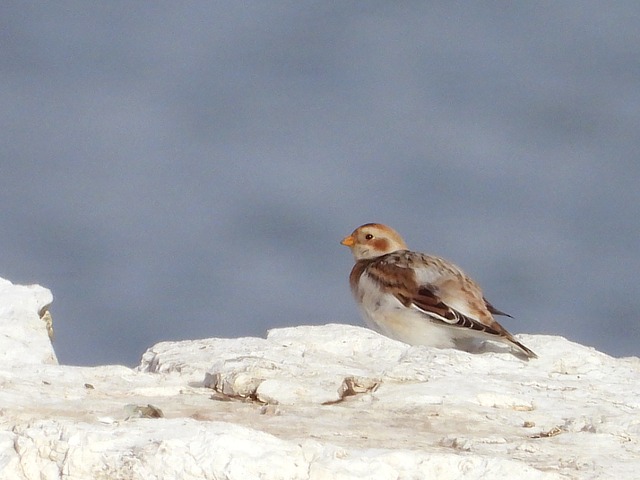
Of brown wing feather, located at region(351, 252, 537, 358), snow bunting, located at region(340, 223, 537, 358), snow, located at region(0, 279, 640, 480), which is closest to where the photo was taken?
snow, located at region(0, 279, 640, 480)

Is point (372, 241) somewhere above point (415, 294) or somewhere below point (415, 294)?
above

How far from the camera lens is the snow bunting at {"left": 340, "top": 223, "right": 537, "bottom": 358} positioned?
794 cm

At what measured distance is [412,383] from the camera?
505 cm

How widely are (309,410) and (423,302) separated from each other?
3.72 metres

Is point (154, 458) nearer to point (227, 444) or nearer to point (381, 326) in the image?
point (227, 444)

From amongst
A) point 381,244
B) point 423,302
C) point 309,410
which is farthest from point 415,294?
point 309,410

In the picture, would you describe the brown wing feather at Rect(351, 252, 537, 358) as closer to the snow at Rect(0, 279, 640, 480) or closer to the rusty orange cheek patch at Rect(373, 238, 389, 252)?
the rusty orange cheek patch at Rect(373, 238, 389, 252)

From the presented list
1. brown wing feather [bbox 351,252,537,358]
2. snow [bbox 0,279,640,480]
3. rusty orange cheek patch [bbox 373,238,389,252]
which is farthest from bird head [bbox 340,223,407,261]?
snow [bbox 0,279,640,480]

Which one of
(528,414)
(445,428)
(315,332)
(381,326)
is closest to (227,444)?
(445,428)

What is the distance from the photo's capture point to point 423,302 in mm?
8195

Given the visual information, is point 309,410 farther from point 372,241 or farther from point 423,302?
point 372,241

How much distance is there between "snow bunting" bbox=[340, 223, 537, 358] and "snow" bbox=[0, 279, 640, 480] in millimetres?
1580

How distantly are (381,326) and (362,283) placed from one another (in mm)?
394

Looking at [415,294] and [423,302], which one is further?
[415,294]
